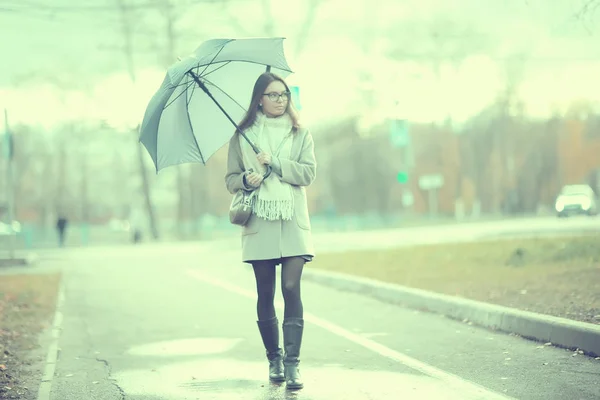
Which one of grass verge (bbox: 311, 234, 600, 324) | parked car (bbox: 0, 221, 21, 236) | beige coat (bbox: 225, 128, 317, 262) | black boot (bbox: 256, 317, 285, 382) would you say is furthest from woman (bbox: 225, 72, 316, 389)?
parked car (bbox: 0, 221, 21, 236)

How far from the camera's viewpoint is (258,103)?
5875 millimetres

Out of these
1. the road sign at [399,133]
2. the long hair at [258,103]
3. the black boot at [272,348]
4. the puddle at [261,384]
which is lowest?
the puddle at [261,384]

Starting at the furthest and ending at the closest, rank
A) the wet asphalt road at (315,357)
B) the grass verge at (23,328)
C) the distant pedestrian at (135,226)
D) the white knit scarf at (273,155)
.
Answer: the distant pedestrian at (135,226) < the grass verge at (23,328) < the wet asphalt road at (315,357) < the white knit scarf at (273,155)

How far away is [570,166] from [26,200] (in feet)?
140

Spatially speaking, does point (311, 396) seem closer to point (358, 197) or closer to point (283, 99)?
point (283, 99)

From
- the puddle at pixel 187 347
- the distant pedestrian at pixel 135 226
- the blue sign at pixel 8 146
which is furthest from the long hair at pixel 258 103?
the distant pedestrian at pixel 135 226

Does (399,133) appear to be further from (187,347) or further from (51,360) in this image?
(51,360)

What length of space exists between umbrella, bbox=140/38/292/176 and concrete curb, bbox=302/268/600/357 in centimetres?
303

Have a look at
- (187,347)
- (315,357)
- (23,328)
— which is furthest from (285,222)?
(23,328)

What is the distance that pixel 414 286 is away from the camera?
12.2 meters

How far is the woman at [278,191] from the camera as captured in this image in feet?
18.8

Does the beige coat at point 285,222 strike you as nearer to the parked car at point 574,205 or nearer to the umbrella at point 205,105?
the umbrella at point 205,105

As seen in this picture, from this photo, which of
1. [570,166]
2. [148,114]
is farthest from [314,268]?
[570,166]

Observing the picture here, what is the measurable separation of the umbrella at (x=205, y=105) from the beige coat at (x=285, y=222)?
54cm
